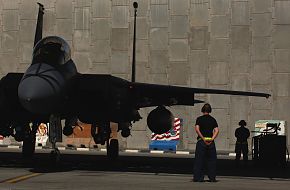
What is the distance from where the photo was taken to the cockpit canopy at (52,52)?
562 inches

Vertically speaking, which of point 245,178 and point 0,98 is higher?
point 0,98

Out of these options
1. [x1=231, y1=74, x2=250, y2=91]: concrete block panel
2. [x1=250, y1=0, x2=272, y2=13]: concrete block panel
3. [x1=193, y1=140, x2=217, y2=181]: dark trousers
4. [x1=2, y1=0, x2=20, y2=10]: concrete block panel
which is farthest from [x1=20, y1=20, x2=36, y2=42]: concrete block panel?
[x1=193, y1=140, x2=217, y2=181]: dark trousers

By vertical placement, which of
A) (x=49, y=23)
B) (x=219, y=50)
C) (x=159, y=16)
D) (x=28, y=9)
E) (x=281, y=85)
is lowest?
(x=281, y=85)

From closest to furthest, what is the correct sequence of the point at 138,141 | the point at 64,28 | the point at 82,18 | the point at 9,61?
1. the point at 138,141
2. the point at 82,18
3. the point at 64,28
4. the point at 9,61

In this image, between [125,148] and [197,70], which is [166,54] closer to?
[197,70]

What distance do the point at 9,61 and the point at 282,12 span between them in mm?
17768

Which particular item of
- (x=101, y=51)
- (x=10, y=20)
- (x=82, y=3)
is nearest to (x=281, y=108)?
(x=101, y=51)

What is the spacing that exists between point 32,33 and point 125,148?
32.3 feet

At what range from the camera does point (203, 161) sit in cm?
1182

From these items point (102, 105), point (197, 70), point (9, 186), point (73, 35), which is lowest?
point (9, 186)

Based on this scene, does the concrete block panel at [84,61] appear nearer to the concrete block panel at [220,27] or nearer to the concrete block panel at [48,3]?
the concrete block panel at [48,3]

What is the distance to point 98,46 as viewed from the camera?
33.4 meters

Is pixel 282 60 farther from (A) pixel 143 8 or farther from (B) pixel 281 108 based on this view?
(A) pixel 143 8

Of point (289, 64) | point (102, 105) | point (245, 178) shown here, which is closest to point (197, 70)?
point (289, 64)
